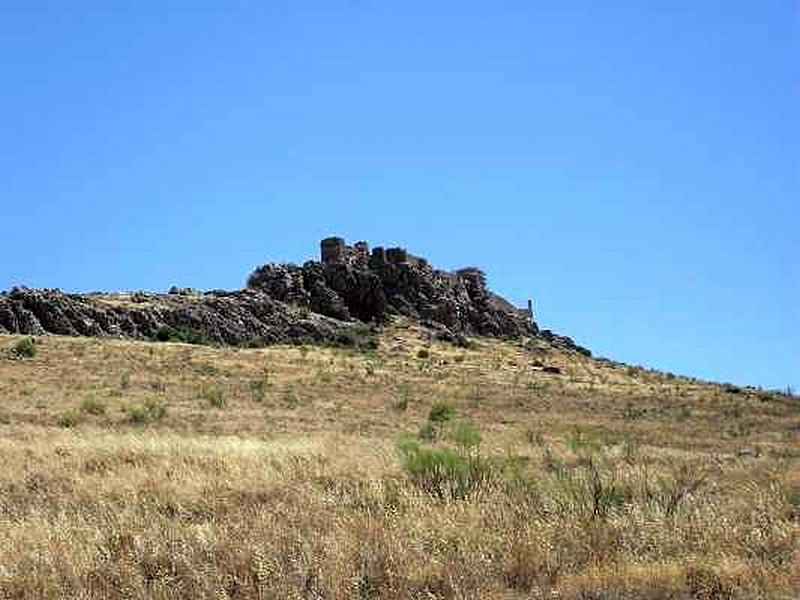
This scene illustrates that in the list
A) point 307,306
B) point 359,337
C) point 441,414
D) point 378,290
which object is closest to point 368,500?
point 441,414

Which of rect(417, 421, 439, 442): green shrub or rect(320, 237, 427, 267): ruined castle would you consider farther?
rect(320, 237, 427, 267): ruined castle

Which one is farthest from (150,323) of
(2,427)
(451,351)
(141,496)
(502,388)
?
(141,496)

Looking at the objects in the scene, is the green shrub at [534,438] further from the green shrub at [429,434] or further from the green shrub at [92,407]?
the green shrub at [92,407]

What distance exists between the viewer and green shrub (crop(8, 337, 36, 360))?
137ft

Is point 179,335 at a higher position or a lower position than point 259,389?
higher

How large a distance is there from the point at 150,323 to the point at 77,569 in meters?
58.4

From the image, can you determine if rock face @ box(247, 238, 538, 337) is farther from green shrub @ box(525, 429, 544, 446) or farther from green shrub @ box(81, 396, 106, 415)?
green shrub @ box(525, 429, 544, 446)

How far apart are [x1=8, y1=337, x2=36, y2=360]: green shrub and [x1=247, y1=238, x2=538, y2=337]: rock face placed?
38.7m

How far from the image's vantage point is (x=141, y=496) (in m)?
11.4

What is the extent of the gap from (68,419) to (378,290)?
65587 millimetres

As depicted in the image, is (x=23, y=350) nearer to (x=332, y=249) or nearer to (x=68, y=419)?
(x=68, y=419)

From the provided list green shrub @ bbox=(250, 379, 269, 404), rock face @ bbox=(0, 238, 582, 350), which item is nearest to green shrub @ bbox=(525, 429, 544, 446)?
green shrub @ bbox=(250, 379, 269, 404)

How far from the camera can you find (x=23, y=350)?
4278 centimetres

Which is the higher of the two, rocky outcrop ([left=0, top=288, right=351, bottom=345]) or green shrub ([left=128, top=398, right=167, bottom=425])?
rocky outcrop ([left=0, top=288, right=351, bottom=345])
